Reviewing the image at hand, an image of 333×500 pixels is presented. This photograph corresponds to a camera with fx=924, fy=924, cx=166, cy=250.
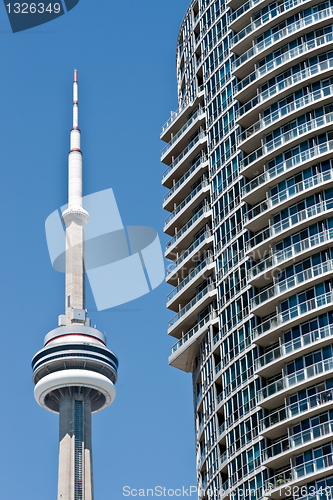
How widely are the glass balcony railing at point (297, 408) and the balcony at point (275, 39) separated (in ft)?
105

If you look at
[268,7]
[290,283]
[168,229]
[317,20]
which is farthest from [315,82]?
[168,229]

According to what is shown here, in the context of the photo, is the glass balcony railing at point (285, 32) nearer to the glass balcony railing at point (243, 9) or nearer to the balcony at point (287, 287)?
the glass balcony railing at point (243, 9)

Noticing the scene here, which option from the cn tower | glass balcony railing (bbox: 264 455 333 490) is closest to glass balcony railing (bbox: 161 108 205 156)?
glass balcony railing (bbox: 264 455 333 490)

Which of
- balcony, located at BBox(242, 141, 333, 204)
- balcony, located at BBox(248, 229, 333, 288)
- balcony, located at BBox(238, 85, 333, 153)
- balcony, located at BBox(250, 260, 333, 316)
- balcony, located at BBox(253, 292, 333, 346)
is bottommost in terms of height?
balcony, located at BBox(253, 292, 333, 346)

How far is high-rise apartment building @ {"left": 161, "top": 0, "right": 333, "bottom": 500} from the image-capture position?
67.8m

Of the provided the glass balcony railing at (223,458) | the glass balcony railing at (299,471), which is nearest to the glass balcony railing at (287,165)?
the glass balcony railing at (223,458)

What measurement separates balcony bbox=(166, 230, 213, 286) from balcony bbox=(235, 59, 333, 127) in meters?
11.1

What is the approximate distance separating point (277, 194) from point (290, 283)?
8.43m

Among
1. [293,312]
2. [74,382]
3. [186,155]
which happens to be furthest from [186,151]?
[74,382]

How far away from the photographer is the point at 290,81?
3093 inches

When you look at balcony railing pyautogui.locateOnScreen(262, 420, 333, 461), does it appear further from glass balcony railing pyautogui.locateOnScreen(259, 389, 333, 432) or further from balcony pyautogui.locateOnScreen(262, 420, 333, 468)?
glass balcony railing pyautogui.locateOnScreen(259, 389, 333, 432)

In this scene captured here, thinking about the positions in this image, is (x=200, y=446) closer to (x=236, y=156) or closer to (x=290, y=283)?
(x=290, y=283)

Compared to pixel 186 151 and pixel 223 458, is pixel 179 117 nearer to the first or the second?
pixel 186 151

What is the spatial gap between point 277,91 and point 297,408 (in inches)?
1101
